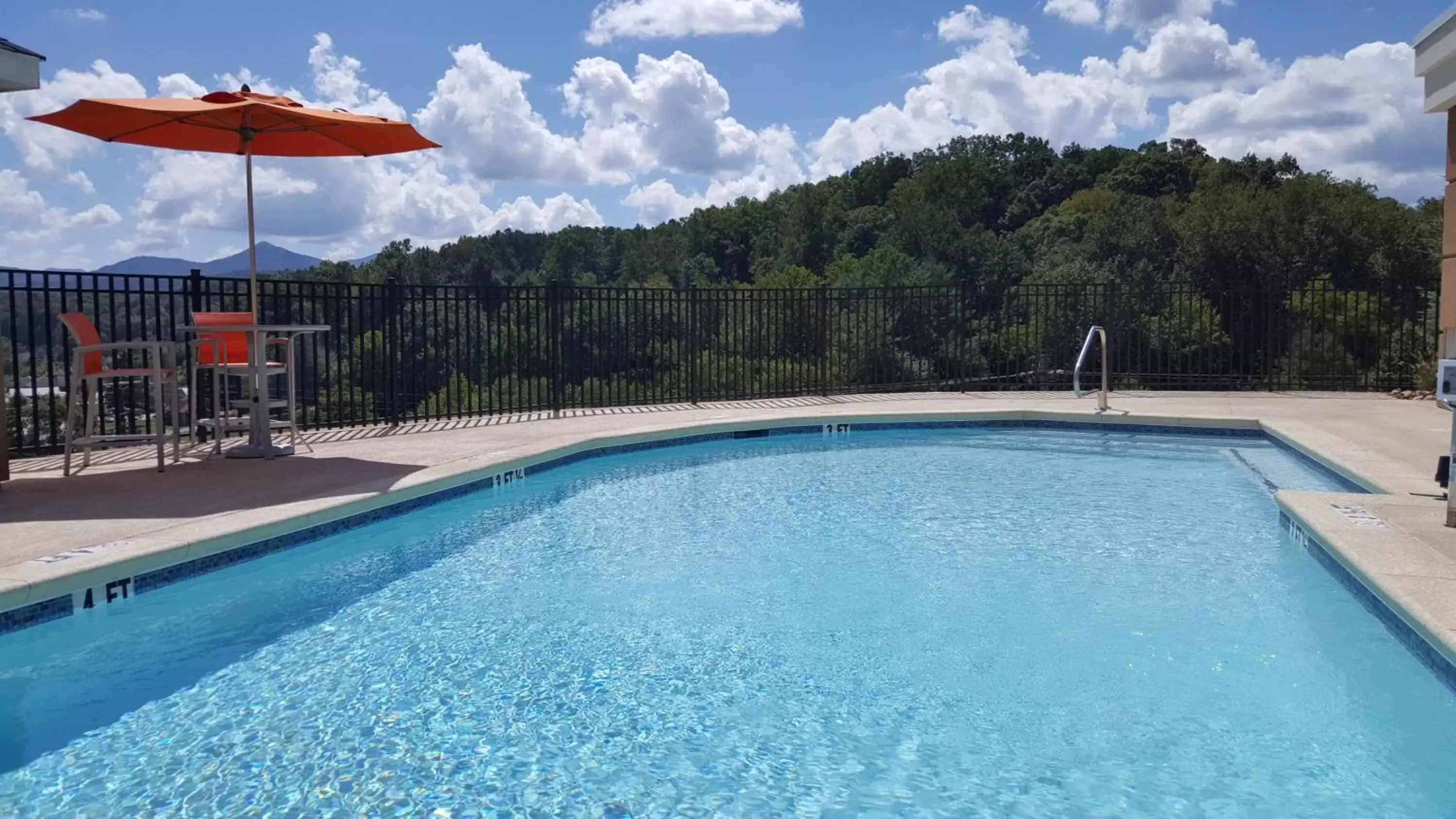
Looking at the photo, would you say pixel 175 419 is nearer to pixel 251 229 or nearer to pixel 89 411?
pixel 89 411

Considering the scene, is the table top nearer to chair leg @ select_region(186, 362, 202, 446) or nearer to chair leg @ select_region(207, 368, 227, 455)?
chair leg @ select_region(207, 368, 227, 455)

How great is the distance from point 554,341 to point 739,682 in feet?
23.9

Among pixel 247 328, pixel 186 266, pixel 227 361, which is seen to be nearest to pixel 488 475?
pixel 247 328

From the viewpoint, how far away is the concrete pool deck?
158 inches

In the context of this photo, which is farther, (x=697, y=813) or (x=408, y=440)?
(x=408, y=440)

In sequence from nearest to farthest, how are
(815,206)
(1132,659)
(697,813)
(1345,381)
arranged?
(697,813), (1132,659), (1345,381), (815,206)

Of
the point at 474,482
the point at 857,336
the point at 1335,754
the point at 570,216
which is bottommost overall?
the point at 1335,754

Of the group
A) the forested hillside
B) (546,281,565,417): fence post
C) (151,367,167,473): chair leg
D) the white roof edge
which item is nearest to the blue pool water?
(151,367,167,473): chair leg

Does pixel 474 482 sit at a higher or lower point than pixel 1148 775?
higher

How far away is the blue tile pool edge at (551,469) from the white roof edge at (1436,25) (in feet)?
10.0

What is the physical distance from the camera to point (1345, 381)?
12.8 meters

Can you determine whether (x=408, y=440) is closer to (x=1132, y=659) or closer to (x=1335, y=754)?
(x=1132, y=659)

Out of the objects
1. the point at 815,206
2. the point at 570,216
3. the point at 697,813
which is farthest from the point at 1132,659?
the point at 815,206

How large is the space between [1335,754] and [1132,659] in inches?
33.1
